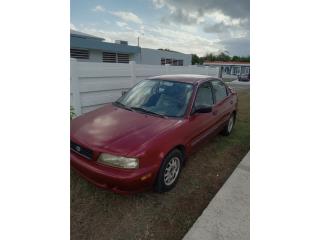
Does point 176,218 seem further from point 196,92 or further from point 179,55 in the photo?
point 179,55

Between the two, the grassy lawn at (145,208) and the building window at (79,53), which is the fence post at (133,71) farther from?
the building window at (79,53)

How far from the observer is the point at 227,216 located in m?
2.43

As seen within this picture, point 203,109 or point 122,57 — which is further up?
point 122,57

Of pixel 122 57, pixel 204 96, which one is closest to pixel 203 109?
pixel 204 96

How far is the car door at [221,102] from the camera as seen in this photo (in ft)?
13.2

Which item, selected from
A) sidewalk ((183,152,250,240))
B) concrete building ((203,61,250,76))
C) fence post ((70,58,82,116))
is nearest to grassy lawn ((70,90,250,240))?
sidewalk ((183,152,250,240))

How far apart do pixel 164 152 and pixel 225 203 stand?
40.0 inches

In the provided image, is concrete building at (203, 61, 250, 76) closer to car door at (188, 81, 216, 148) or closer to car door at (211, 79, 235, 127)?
car door at (211, 79, 235, 127)

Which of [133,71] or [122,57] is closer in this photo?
[133,71]

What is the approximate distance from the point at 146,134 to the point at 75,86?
269 cm

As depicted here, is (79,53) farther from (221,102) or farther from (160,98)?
(160,98)

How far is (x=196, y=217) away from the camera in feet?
7.93

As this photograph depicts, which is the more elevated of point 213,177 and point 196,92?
point 196,92
